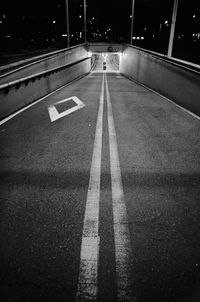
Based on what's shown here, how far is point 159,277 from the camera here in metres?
2.58

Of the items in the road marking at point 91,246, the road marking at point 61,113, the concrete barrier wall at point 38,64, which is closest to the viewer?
the road marking at point 91,246

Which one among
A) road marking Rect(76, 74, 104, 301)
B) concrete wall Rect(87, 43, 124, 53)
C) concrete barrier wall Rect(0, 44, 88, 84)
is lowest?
road marking Rect(76, 74, 104, 301)

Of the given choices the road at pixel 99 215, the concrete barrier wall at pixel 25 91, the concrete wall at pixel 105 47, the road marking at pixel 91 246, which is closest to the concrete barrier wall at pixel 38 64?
the concrete barrier wall at pixel 25 91

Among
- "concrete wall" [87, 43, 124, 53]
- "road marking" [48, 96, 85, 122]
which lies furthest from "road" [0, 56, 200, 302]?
"concrete wall" [87, 43, 124, 53]

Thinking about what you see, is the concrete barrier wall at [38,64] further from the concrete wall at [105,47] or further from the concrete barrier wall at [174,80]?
the concrete wall at [105,47]

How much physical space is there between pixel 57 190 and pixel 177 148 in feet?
11.4

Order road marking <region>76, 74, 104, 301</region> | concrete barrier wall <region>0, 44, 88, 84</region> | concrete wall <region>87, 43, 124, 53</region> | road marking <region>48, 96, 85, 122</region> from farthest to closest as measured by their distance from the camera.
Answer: concrete wall <region>87, 43, 124, 53</region>
concrete barrier wall <region>0, 44, 88, 84</region>
road marking <region>48, 96, 85, 122</region>
road marking <region>76, 74, 104, 301</region>

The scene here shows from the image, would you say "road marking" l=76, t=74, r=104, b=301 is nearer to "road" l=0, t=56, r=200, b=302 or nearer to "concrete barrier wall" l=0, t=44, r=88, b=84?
"road" l=0, t=56, r=200, b=302

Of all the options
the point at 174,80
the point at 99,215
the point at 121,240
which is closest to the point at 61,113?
the point at 174,80

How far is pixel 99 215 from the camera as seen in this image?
3545mm

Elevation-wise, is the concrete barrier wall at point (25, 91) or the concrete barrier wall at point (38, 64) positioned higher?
the concrete barrier wall at point (38, 64)

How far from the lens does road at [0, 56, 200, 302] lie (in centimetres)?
252

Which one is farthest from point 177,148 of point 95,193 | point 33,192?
point 33,192

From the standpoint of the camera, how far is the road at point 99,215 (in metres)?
2.52
